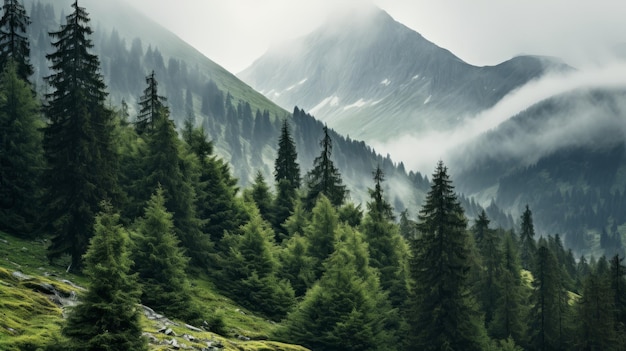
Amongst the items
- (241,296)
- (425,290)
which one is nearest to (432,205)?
(425,290)

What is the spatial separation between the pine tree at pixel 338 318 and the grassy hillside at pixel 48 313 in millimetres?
2774

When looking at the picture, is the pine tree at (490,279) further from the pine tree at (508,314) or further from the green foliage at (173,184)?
the green foliage at (173,184)

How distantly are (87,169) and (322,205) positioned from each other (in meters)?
25.6

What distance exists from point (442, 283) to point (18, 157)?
37.6 m

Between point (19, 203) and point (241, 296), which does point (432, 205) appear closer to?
point (241, 296)

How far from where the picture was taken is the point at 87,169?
1662 inches

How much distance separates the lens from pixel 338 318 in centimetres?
4425

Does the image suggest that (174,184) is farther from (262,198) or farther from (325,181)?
(325,181)

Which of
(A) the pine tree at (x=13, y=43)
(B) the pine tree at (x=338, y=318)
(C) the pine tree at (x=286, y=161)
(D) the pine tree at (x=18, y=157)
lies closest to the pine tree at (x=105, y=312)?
(B) the pine tree at (x=338, y=318)

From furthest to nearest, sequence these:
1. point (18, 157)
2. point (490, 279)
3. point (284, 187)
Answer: point (284, 187), point (490, 279), point (18, 157)

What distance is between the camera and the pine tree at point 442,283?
46.7m

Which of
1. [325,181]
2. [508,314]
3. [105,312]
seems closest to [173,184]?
[325,181]

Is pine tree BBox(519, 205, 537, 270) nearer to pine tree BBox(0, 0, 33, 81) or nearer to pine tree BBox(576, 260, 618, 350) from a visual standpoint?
pine tree BBox(576, 260, 618, 350)

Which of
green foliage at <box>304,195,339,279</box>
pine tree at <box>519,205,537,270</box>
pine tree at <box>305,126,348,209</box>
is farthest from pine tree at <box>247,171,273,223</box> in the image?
pine tree at <box>519,205,537,270</box>
